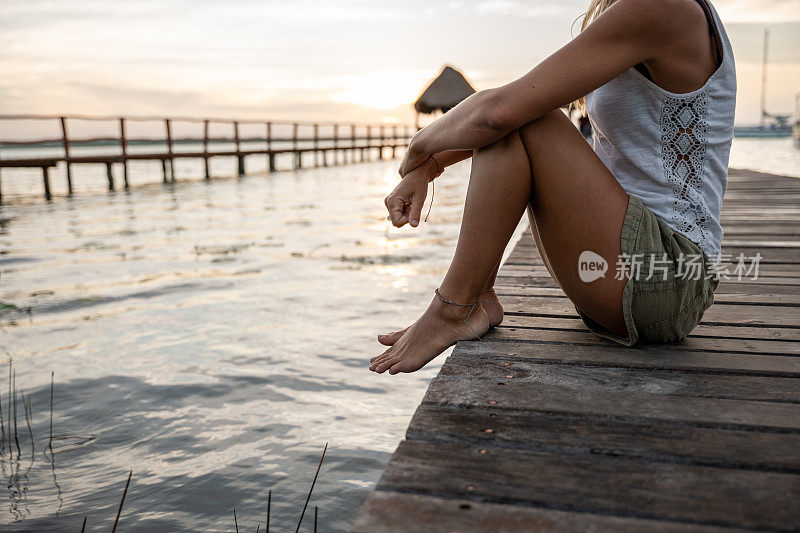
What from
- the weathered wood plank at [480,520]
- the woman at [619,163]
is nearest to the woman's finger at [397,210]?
the woman at [619,163]

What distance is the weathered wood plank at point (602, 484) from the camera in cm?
85

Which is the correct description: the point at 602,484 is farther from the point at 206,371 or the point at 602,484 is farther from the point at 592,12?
the point at 206,371

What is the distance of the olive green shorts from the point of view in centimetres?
147

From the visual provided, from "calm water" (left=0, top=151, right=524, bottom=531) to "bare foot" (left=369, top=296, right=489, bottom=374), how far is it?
51cm

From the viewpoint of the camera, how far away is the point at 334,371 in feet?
9.33

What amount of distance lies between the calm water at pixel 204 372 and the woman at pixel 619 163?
35.9 inches

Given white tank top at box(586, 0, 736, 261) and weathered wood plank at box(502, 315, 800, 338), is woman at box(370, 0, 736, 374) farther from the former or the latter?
weathered wood plank at box(502, 315, 800, 338)

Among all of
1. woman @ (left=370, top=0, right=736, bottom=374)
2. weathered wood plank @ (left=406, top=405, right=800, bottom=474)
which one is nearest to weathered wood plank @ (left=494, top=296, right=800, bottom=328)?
woman @ (left=370, top=0, right=736, bottom=374)

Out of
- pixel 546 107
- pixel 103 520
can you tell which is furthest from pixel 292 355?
pixel 546 107

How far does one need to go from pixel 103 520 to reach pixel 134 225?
592 cm

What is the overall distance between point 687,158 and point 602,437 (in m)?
0.77

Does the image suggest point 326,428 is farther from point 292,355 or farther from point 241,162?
point 241,162

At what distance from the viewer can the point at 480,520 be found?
846 mm

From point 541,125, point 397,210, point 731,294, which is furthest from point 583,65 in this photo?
point 731,294
